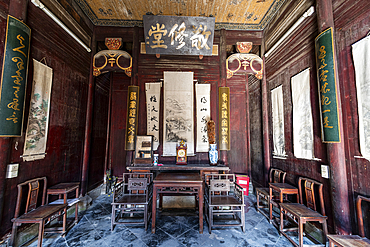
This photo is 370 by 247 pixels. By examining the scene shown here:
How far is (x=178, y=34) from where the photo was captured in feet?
12.0

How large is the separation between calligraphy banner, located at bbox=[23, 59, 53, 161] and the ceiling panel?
198cm

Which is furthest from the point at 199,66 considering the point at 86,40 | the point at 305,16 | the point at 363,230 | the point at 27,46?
the point at 363,230

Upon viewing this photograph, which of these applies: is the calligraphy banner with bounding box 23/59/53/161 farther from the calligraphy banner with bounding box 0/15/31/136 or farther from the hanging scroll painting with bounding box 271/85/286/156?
the hanging scroll painting with bounding box 271/85/286/156

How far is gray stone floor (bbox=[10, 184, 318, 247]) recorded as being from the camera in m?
2.26

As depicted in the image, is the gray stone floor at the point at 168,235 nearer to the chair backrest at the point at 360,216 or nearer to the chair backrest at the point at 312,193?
the chair backrest at the point at 312,193

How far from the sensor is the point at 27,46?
226 centimetres

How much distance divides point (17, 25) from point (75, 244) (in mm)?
3012

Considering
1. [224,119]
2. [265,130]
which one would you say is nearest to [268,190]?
[265,130]

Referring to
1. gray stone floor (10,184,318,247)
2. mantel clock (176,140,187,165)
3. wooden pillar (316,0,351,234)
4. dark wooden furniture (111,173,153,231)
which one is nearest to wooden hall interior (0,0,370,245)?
wooden pillar (316,0,351,234)

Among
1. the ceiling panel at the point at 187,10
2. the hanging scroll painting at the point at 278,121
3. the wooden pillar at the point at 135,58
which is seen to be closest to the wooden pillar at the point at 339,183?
the hanging scroll painting at the point at 278,121

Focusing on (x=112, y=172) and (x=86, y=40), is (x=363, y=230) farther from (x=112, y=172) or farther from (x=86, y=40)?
(x=86, y=40)

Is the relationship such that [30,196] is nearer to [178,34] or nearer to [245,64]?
[178,34]

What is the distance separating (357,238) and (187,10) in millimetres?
4673

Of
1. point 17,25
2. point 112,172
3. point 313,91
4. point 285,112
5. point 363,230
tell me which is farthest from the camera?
point 112,172
